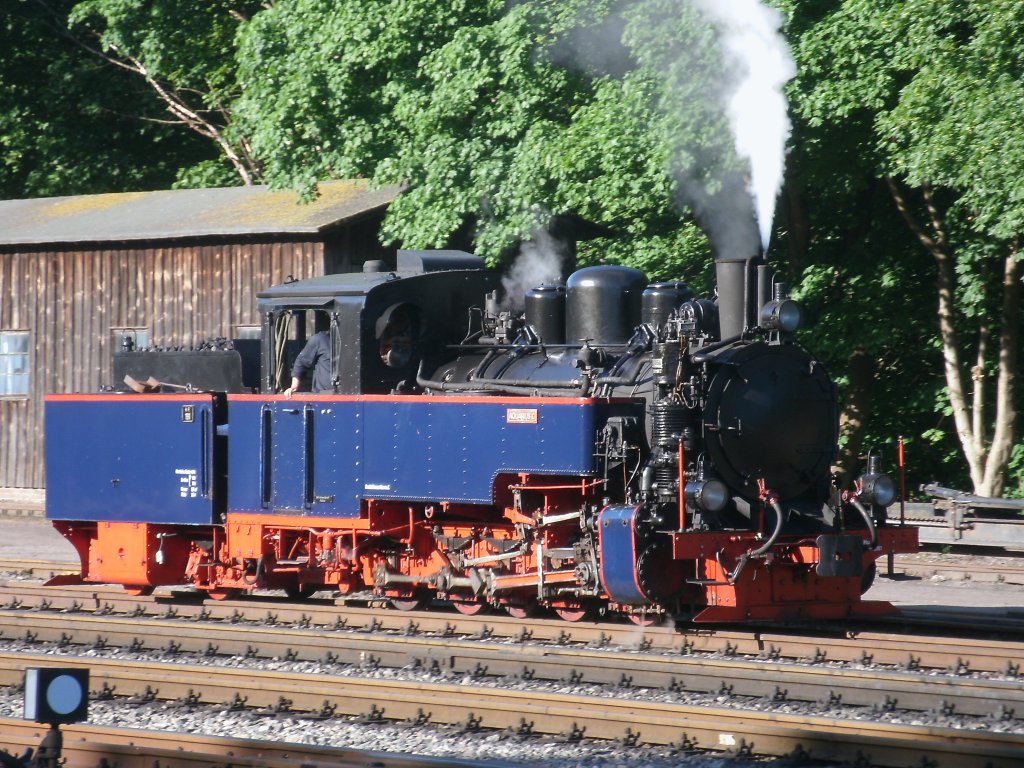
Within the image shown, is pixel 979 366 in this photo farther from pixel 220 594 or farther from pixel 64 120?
pixel 64 120

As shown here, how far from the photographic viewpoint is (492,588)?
993 cm

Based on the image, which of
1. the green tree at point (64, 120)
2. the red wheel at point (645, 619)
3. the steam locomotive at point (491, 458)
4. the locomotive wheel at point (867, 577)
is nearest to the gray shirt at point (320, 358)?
the steam locomotive at point (491, 458)

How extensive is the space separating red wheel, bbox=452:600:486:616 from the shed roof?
23.9 feet

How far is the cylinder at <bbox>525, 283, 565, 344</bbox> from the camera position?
10523 mm

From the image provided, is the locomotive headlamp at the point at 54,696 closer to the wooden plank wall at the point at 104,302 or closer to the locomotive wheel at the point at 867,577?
the locomotive wheel at the point at 867,577

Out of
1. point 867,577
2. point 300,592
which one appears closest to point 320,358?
point 300,592

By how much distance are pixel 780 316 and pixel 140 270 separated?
12873 millimetres

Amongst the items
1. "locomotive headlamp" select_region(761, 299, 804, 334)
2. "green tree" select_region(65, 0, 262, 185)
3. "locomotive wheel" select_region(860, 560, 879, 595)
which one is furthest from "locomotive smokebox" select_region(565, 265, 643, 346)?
"green tree" select_region(65, 0, 262, 185)

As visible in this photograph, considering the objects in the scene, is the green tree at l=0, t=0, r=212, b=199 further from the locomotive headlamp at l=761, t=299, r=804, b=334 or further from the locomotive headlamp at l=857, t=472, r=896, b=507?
the locomotive headlamp at l=857, t=472, r=896, b=507

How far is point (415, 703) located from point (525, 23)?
9.79 m

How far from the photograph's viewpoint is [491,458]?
9.68 meters

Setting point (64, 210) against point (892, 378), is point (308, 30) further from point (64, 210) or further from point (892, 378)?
point (892, 378)


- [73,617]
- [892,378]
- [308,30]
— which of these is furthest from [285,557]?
[892,378]

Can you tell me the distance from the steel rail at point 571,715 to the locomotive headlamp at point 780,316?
10.3ft
